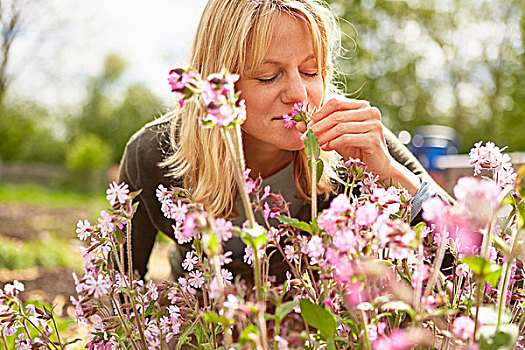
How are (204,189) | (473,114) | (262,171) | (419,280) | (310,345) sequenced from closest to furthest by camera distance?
(419,280) → (310,345) → (204,189) → (262,171) → (473,114)

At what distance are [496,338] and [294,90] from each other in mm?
953

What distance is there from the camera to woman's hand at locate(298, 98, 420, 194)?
124 cm

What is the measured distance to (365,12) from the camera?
39.8 ft

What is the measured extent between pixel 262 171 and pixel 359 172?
1224 millimetres

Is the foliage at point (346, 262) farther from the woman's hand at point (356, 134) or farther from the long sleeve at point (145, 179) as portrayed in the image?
the long sleeve at point (145, 179)

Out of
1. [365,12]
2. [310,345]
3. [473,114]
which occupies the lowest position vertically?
[310,345]

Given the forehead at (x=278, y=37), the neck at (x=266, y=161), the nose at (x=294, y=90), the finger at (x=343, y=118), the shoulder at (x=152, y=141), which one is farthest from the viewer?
the shoulder at (x=152, y=141)

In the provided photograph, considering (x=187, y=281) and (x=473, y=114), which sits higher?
(x=473, y=114)

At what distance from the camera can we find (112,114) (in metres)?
17.1

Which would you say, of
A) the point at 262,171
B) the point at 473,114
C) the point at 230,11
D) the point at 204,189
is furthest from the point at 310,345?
the point at 473,114

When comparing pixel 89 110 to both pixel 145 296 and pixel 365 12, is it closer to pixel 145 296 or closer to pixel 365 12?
pixel 365 12

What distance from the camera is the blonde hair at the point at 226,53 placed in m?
1.58

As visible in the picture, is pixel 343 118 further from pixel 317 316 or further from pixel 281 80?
pixel 317 316

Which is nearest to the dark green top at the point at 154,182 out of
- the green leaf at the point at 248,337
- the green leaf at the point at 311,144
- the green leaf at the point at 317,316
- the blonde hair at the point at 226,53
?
the blonde hair at the point at 226,53
